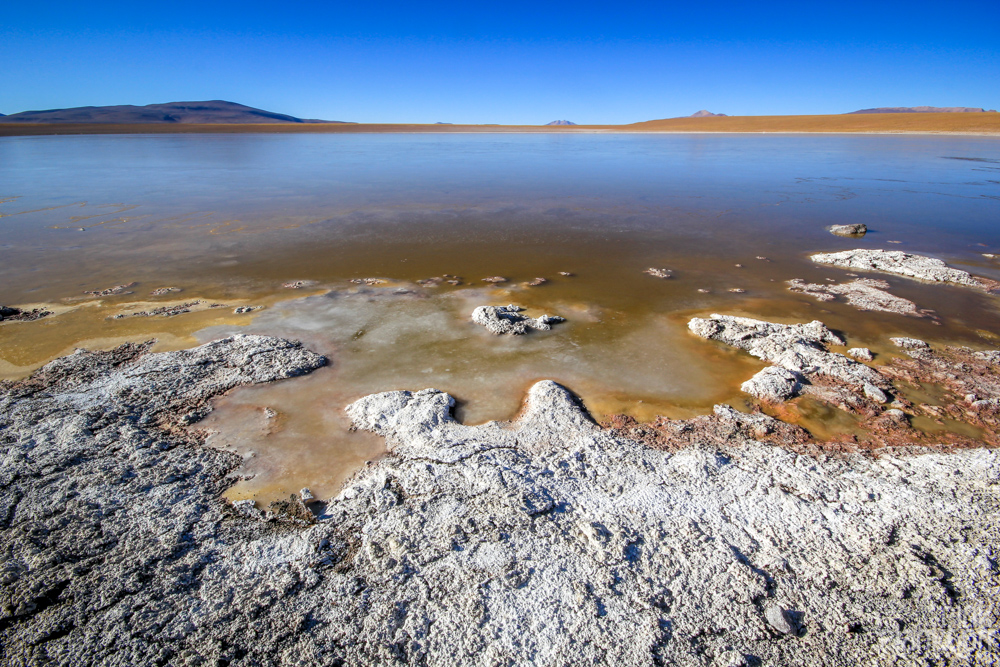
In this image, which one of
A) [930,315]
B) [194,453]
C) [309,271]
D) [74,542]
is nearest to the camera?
[74,542]

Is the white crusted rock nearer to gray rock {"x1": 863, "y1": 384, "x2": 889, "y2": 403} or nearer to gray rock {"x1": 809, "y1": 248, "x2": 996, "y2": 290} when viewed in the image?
gray rock {"x1": 863, "y1": 384, "x2": 889, "y2": 403}

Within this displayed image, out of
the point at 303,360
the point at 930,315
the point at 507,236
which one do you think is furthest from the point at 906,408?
the point at 507,236

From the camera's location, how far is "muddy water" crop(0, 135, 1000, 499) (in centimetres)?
374

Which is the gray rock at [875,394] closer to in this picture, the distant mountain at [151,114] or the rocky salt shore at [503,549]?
the rocky salt shore at [503,549]

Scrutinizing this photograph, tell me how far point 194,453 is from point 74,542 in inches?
29.2

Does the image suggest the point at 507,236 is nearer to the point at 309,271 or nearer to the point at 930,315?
the point at 309,271

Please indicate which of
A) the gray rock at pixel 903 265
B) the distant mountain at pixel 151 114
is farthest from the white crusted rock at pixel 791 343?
the distant mountain at pixel 151 114

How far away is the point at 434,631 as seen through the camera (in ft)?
6.61

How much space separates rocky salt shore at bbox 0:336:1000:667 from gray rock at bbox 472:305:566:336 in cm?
149

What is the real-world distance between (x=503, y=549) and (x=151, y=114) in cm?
13851

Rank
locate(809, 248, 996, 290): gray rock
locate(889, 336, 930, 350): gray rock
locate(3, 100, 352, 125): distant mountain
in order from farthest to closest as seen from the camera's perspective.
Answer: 1. locate(3, 100, 352, 125): distant mountain
2. locate(809, 248, 996, 290): gray rock
3. locate(889, 336, 930, 350): gray rock

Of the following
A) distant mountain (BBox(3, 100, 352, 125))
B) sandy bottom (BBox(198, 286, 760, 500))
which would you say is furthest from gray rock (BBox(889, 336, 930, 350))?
distant mountain (BBox(3, 100, 352, 125))

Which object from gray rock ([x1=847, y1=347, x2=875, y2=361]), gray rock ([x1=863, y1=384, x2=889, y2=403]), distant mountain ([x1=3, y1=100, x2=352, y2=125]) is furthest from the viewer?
distant mountain ([x1=3, y1=100, x2=352, y2=125])

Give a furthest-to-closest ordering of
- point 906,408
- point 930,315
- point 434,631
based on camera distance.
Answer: point 930,315 → point 906,408 → point 434,631
